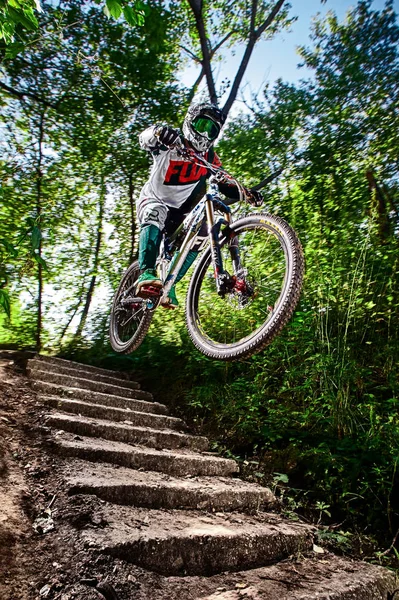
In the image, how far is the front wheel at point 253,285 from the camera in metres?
2.05

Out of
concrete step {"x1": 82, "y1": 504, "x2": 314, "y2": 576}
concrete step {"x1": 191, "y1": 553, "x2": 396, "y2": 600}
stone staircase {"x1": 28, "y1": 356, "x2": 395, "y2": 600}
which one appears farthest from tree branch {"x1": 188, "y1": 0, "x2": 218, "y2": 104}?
concrete step {"x1": 191, "y1": 553, "x2": 396, "y2": 600}

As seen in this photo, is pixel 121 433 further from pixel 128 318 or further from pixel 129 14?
pixel 129 14

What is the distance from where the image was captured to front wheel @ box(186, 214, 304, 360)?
6.72ft

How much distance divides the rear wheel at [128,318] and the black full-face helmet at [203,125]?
5.26ft

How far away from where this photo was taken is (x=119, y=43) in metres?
5.50

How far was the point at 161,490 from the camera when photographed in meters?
1.79

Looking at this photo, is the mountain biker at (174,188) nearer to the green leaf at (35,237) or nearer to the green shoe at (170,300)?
the green shoe at (170,300)

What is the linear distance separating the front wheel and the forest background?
1.91 feet

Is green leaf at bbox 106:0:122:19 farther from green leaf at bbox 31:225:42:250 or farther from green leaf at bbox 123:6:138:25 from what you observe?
green leaf at bbox 31:225:42:250

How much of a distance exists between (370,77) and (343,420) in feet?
14.2

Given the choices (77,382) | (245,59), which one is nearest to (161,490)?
(77,382)

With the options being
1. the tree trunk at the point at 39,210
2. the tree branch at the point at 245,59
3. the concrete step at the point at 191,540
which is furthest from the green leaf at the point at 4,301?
the tree branch at the point at 245,59

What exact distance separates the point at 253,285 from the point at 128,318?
2200 millimetres

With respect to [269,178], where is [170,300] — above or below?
below
